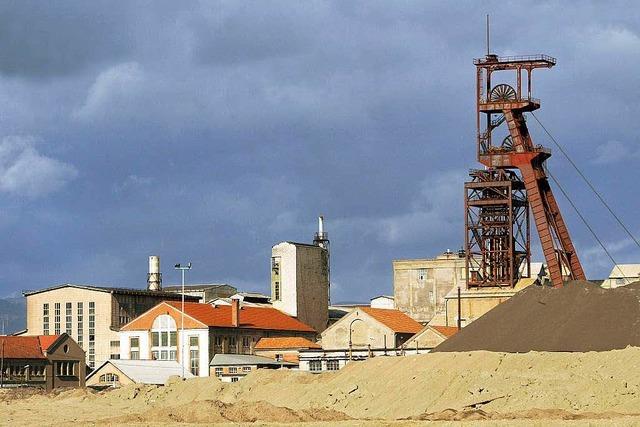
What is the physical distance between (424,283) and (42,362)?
41921 mm

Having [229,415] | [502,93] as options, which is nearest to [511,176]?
[502,93]

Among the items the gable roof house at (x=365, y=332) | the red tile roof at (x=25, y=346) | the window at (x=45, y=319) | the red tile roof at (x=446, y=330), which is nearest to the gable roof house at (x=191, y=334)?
the red tile roof at (x=25, y=346)

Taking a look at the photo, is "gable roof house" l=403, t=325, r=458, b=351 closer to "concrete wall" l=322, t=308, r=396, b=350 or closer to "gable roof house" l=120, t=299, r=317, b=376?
"concrete wall" l=322, t=308, r=396, b=350

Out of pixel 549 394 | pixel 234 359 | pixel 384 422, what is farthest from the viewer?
pixel 234 359

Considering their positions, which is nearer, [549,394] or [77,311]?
[549,394]

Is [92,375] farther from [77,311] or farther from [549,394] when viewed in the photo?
[549,394]

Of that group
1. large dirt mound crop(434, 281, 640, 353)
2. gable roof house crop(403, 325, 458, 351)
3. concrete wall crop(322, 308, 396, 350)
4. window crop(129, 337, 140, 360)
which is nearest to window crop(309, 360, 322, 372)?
gable roof house crop(403, 325, 458, 351)

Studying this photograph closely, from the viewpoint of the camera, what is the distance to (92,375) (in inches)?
3750

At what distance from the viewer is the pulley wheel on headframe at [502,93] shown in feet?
336

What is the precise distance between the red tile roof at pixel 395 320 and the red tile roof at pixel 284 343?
5.69m

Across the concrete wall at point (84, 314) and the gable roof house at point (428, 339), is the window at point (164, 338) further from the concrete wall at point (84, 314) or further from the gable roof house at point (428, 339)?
the gable roof house at point (428, 339)

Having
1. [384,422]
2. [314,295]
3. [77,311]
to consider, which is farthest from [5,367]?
[384,422]

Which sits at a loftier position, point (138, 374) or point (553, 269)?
point (553, 269)

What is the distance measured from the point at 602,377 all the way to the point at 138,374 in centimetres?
4643
